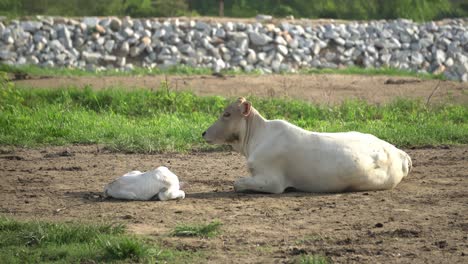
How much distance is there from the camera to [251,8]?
101ft

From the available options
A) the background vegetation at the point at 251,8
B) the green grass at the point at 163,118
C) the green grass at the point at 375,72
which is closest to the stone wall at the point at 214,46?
the green grass at the point at 375,72

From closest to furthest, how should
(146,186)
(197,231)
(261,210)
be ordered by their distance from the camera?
(197,231), (261,210), (146,186)

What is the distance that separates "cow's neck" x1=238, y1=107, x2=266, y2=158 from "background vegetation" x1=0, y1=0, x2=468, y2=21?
17516 mm

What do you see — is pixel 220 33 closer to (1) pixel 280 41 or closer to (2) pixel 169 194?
(1) pixel 280 41

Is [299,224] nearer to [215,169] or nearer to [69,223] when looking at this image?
[69,223]

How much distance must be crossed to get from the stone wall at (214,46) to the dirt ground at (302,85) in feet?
9.66

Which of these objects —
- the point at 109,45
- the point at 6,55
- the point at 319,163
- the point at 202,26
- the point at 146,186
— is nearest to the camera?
the point at 146,186

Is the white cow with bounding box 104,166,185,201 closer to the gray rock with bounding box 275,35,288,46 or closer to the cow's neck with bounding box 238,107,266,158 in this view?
the cow's neck with bounding box 238,107,266,158

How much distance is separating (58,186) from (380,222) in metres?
3.74

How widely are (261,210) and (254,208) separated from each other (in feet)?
0.42

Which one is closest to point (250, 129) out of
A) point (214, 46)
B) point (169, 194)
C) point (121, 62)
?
point (169, 194)

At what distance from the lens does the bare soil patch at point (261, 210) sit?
7992 millimetres

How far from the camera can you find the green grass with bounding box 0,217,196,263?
7.65 meters

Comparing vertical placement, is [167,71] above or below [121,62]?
above
